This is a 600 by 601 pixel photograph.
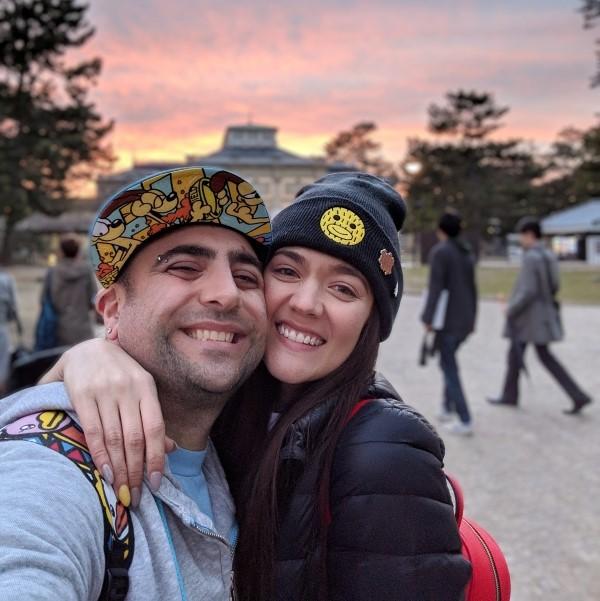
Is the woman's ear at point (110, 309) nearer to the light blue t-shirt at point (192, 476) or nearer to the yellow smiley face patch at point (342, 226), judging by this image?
the light blue t-shirt at point (192, 476)

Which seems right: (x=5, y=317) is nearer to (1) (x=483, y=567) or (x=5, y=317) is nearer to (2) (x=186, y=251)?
(2) (x=186, y=251)

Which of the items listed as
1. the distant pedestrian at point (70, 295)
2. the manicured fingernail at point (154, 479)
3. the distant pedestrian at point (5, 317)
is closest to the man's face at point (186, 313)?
the manicured fingernail at point (154, 479)

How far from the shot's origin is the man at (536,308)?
654cm

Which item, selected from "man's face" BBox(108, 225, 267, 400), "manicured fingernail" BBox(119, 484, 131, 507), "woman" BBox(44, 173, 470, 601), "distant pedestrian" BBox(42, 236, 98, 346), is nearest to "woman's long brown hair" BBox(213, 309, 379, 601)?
"woman" BBox(44, 173, 470, 601)

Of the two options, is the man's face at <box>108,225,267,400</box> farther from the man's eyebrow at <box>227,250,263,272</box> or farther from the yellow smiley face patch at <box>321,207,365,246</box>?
the yellow smiley face patch at <box>321,207,365,246</box>

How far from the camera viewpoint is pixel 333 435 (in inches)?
56.2

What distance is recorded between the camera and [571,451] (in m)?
5.38

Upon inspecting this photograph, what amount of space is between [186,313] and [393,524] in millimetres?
623

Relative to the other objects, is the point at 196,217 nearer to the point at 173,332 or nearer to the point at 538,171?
the point at 173,332

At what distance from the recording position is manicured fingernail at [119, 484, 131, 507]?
3.70 ft

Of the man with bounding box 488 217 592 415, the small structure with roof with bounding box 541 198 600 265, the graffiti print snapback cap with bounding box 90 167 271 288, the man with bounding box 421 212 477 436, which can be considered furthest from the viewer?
the small structure with roof with bounding box 541 198 600 265

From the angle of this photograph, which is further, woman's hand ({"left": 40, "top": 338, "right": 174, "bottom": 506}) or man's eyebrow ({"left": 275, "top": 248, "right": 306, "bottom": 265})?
man's eyebrow ({"left": 275, "top": 248, "right": 306, "bottom": 265})

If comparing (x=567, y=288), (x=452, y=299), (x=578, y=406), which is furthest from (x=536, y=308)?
(x=567, y=288)

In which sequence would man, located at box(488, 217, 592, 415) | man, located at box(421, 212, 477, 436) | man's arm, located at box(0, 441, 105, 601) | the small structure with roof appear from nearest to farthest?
man's arm, located at box(0, 441, 105, 601), man, located at box(421, 212, 477, 436), man, located at box(488, 217, 592, 415), the small structure with roof
